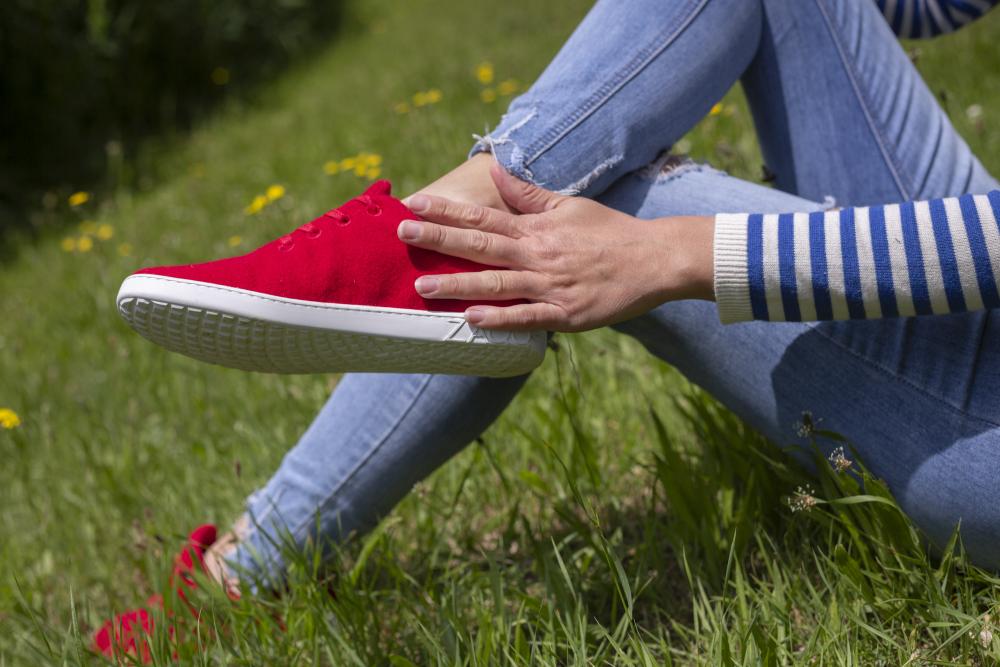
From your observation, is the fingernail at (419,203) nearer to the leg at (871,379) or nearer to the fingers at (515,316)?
the fingers at (515,316)

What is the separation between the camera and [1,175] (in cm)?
541

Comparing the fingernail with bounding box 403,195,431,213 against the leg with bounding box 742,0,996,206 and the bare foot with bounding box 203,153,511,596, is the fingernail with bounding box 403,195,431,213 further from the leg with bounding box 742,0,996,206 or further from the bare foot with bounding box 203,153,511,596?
the leg with bounding box 742,0,996,206

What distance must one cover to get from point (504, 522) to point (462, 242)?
698 mm

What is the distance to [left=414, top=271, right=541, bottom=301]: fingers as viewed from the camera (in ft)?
3.64

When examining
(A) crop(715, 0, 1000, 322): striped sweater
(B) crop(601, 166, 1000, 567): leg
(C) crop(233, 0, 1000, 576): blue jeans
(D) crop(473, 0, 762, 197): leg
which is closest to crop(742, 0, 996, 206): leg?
(C) crop(233, 0, 1000, 576): blue jeans

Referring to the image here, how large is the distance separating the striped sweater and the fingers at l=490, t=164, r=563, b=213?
205 mm

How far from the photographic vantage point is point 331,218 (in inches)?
45.7

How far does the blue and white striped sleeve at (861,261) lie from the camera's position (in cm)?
100

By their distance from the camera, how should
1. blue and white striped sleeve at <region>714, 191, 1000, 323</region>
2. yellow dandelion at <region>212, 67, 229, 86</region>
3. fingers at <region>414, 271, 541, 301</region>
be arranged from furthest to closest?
yellow dandelion at <region>212, 67, 229, 86</region>, fingers at <region>414, 271, 541, 301</region>, blue and white striped sleeve at <region>714, 191, 1000, 323</region>

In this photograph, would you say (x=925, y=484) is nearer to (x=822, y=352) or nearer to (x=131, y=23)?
(x=822, y=352)

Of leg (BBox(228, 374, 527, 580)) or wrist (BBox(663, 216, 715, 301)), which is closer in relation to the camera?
wrist (BBox(663, 216, 715, 301))

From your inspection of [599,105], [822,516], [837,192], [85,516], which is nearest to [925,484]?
[822,516]

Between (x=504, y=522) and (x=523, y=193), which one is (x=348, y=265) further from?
(x=504, y=522)

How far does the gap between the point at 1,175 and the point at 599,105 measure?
201 inches
